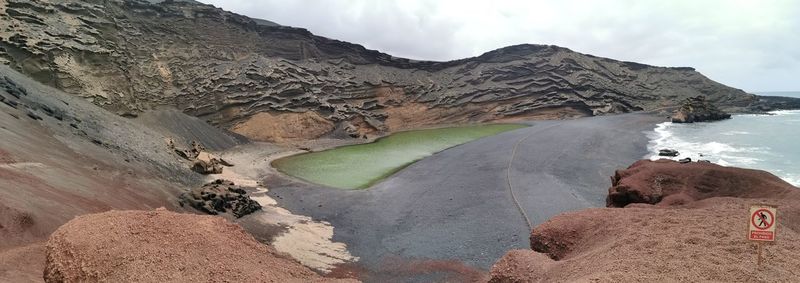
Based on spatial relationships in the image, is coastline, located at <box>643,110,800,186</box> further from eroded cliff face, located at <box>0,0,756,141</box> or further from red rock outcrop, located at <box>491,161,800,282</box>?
eroded cliff face, located at <box>0,0,756,141</box>

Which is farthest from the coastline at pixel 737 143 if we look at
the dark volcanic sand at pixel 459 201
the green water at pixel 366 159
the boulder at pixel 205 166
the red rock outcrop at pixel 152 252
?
the boulder at pixel 205 166

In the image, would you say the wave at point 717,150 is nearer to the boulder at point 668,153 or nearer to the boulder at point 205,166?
the boulder at point 668,153

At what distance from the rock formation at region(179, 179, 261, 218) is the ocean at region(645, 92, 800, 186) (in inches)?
945

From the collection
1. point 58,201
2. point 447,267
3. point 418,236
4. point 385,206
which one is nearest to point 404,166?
point 385,206

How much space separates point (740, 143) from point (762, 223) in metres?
34.8

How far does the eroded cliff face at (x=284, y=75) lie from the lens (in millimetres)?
33125

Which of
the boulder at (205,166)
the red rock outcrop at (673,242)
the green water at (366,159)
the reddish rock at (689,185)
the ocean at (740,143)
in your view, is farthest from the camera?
the green water at (366,159)

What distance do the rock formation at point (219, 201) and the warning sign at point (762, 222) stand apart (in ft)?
53.2

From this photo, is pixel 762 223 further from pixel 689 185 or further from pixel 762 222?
pixel 689 185

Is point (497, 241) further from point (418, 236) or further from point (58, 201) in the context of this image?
point (58, 201)

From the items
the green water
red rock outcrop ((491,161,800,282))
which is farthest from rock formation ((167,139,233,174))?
red rock outcrop ((491,161,800,282))

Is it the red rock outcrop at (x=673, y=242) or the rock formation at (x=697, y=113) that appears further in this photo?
the rock formation at (x=697, y=113)

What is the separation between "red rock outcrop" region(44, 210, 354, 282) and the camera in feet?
19.5

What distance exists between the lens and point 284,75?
158ft
